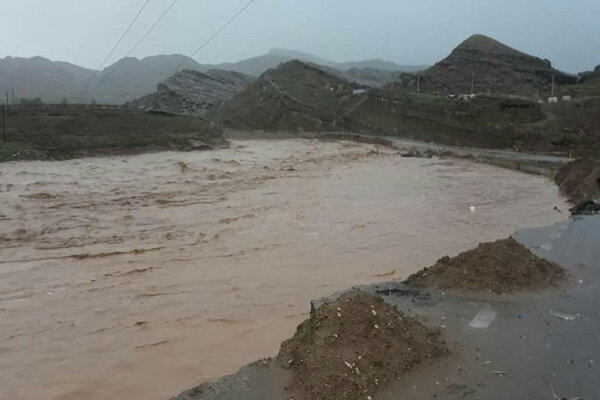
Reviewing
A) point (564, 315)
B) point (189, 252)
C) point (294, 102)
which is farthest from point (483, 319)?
point (294, 102)

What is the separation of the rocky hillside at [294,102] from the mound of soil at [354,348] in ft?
100

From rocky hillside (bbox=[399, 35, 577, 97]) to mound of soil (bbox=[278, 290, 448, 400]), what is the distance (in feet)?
118

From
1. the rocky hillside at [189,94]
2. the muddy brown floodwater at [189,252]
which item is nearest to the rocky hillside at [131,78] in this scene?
the rocky hillside at [189,94]

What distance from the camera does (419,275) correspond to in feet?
18.6

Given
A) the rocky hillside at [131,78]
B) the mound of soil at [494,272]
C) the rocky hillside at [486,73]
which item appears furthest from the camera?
the rocky hillside at [131,78]

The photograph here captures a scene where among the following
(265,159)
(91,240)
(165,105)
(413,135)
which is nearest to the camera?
(91,240)

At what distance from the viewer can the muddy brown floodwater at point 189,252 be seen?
4734 mm

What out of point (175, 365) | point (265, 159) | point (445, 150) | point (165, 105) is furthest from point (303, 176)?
point (165, 105)

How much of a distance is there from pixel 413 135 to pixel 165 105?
74.3 feet

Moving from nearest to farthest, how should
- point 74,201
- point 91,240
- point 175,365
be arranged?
point 175,365, point 91,240, point 74,201

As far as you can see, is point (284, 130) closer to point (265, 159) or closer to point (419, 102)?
point (419, 102)

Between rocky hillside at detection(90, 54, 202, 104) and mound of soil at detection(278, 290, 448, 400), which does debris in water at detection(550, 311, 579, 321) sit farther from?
rocky hillside at detection(90, 54, 202, 104)

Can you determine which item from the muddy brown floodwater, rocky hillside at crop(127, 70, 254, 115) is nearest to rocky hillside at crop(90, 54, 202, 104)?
rocky hillside at crop(127, 70, 254, 115)

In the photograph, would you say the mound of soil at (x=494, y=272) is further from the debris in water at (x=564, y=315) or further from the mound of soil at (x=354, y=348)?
the mound of soil at (x=354, y=348)
